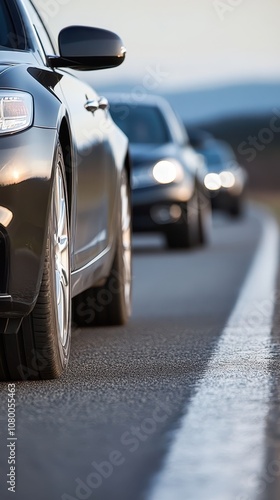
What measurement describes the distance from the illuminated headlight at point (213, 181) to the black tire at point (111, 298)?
2105cm

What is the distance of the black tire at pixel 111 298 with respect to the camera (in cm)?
808

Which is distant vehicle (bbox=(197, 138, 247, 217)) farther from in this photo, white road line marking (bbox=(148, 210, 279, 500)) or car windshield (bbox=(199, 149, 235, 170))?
white road line marking (bbox=(148, 210, 279, 500))

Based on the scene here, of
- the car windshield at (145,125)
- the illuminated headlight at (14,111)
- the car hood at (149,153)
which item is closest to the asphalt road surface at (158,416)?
the illuminated headlight at (14,111)

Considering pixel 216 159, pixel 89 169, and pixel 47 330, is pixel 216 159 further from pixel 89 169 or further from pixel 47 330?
pixel 47 330

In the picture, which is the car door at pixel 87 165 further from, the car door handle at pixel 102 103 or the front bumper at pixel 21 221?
the front bumper at pixel 21 221

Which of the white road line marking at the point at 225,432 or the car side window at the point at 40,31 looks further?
A: the car side window at the point at 40,31

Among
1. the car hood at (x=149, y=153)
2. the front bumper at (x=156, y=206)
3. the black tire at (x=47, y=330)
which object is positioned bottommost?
the front bumper at (x=156, y=206)

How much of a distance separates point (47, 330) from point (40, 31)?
71.0 inches

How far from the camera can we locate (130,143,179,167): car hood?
16266 mm

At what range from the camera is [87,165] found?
6758 mm

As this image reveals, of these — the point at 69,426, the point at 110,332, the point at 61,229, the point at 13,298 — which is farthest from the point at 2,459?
the point at 110,332

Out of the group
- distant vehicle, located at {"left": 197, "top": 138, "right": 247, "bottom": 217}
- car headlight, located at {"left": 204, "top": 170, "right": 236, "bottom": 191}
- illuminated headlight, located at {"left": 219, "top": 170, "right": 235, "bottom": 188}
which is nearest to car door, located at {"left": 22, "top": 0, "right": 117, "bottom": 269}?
car headlight, located at {"left": 204, "top": 170, "right": 236, "bottom": 191}

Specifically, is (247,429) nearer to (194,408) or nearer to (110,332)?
(194,408)

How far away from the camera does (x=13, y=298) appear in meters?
5.32
